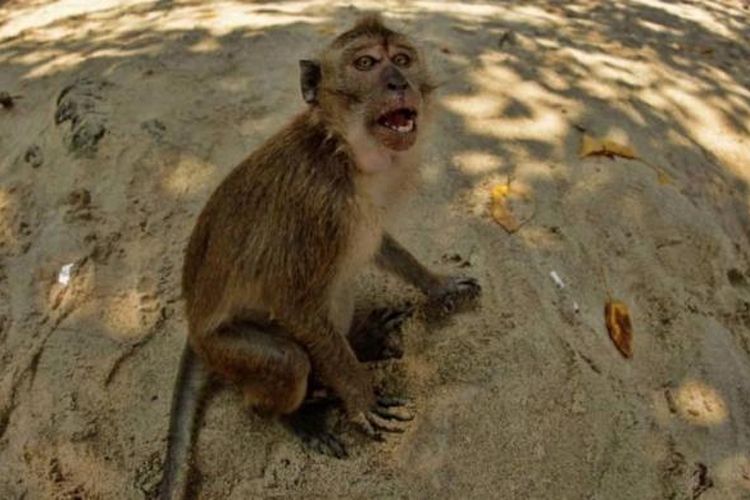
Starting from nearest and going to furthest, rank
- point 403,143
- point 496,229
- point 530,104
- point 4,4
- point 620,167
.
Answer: point 403,143 < point 496,229 < point 620,167 < point 530,104 < point 4,4

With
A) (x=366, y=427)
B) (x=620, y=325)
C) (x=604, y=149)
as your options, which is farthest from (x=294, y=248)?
(x=604, y=149)

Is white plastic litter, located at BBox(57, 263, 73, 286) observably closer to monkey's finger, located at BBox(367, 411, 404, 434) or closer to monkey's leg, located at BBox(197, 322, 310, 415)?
monkey's leg, located at BBox(197, 322, 310, 415)

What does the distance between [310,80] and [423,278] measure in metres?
1.06

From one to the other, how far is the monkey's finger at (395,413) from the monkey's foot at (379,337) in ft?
0.89

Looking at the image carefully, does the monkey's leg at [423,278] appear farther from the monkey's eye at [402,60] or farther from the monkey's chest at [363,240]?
the monkey's eye at [402,60]

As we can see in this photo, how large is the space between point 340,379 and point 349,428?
0.28 m

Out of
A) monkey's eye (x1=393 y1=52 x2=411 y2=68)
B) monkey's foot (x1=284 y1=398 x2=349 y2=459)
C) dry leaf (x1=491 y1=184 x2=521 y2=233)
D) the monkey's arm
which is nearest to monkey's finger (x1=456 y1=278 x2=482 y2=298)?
the monkey's arm

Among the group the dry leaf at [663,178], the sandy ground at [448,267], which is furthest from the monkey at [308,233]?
the dry leaf at [663,178]

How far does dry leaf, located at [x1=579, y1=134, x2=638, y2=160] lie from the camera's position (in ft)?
14.1

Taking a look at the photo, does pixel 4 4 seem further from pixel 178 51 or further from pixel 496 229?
pixel 496 229

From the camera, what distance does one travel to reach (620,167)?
4.26 metres

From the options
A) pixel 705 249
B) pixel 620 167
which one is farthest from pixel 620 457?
pixel 620 167

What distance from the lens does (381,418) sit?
9.96 ft

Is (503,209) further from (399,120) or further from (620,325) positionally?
(399,120)
